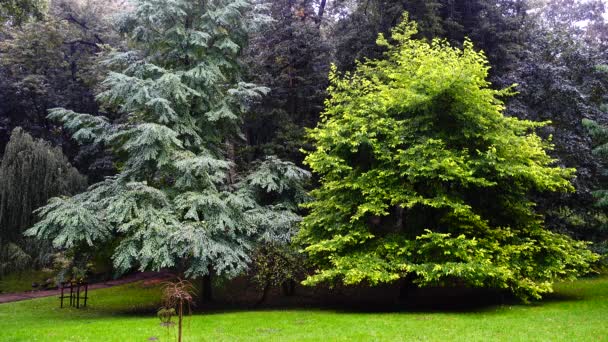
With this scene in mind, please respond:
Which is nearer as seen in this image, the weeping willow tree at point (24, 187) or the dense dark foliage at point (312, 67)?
the dense dark foliage at point (312, 67)

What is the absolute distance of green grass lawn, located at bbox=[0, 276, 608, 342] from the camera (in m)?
11.2

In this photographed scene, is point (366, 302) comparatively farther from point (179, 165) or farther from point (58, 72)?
point (58, 72)

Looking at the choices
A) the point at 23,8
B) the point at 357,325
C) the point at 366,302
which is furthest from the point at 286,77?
the point at 357,325

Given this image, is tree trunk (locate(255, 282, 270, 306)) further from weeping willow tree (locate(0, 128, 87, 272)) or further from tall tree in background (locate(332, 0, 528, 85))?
tall tree in background (locate(332, 0, 528, 85))

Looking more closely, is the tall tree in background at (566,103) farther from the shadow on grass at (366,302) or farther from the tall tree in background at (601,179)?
the shadow on grass at (366,302)

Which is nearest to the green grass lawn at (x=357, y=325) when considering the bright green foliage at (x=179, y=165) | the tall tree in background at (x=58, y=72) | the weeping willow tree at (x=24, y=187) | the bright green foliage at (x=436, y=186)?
the bright green foliage at (x=436, y=186)

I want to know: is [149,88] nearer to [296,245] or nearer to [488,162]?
[296,245]

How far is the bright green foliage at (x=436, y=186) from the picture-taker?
47.3 feet

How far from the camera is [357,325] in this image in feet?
41.3

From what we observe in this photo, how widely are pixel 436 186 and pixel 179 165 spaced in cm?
810

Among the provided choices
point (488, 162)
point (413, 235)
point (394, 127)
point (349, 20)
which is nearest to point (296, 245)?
point (413, 235)

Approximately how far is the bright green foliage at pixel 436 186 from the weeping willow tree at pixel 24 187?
1224 cm

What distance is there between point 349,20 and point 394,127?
8749mm

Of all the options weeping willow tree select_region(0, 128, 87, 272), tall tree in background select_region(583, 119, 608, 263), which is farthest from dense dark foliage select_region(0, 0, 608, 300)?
weeping willow tree select_region(0, 128, 87, 272)
